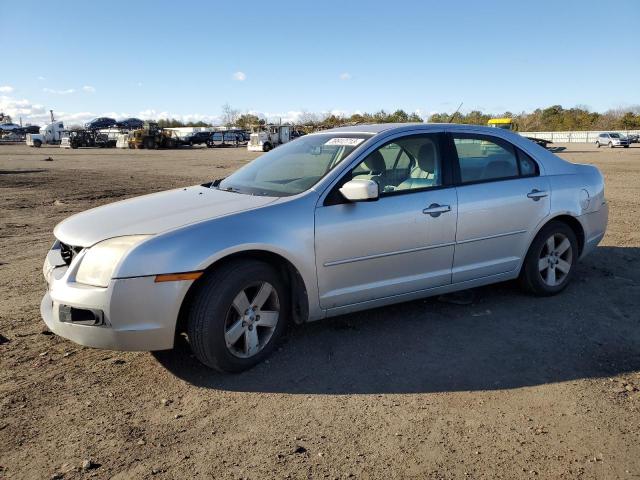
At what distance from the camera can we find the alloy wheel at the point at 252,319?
344 cm

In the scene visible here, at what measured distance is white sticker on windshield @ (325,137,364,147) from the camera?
417 centimetres

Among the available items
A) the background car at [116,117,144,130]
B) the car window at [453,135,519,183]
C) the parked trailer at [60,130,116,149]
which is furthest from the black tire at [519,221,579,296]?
the background car at [116,117,144,130]

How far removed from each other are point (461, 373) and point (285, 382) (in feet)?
3.88

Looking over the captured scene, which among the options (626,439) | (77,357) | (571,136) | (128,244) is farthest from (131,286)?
(571,136)

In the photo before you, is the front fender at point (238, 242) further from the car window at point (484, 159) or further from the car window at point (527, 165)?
the car window at point (527, 165)

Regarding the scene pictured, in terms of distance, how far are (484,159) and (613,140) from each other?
51.1 metres

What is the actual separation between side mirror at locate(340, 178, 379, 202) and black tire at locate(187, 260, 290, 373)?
29.7 inches

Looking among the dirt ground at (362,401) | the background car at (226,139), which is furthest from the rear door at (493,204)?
the background car at (226,139)

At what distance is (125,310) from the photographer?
3123 mm

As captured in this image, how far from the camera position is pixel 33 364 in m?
3.66

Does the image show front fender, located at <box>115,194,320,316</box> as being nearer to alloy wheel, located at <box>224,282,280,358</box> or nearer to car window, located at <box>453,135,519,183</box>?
alloy wheel, located at <box>224,282,280,358</box>

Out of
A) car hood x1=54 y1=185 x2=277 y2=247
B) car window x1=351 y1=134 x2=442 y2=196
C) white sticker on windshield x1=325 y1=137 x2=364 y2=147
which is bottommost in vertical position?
car hood x1=54 y1=185 x2=277 y2=247

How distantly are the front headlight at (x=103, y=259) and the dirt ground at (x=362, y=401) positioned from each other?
73cm

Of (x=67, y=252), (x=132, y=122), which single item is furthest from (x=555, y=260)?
(x=132, y=122)
